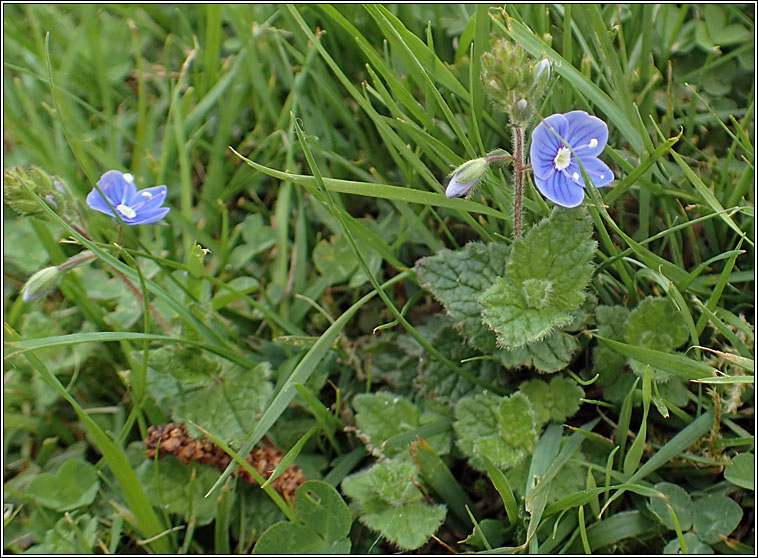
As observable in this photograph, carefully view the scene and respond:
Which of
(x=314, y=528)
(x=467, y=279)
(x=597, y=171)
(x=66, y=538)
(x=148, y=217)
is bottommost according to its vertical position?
(x=66, y=538)

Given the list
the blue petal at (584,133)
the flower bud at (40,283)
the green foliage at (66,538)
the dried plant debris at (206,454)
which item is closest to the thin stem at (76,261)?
the flower bud at (40,283)

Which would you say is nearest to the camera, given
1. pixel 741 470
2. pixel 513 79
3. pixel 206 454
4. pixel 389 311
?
pixel 513 79

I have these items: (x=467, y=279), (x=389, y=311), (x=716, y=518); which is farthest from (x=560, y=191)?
(x=716, y=518)

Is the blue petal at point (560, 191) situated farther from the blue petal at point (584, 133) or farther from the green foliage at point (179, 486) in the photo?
the green foliage at point (179, 486)

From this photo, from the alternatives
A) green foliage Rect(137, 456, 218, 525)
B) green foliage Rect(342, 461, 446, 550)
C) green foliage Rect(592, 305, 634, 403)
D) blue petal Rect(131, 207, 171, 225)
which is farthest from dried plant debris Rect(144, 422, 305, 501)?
green foliage Rect(592, 305, 634, 403)

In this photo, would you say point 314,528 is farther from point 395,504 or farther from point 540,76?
point 540,76

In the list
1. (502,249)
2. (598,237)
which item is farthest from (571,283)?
(598,237)

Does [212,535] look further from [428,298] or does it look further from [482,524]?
[428,298]
